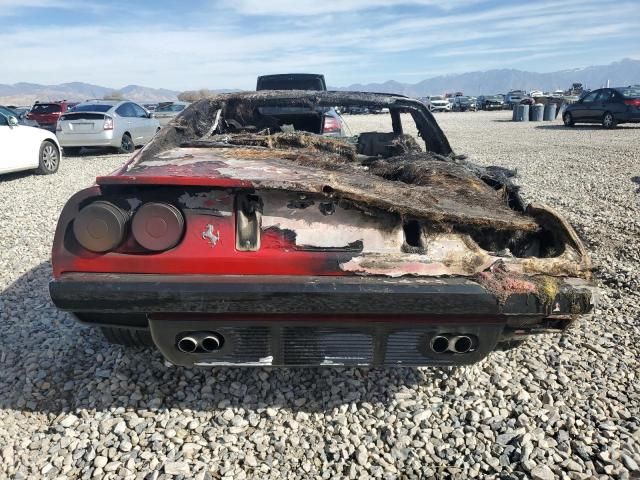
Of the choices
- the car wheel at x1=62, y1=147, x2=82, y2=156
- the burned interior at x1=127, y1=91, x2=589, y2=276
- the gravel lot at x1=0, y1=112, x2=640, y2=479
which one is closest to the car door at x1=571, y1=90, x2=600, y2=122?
the gravel lot at x1=0, y1=112, x2=640, y2=479

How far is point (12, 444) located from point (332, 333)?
5.02 ft

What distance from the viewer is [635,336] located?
118 inches

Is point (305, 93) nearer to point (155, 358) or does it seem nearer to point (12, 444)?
point (155, 358)

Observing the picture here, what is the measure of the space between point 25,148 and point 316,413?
8.60 m

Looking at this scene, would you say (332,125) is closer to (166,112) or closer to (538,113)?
(166,112)

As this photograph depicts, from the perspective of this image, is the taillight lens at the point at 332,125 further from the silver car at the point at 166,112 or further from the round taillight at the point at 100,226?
the silver car at the point at 166,112

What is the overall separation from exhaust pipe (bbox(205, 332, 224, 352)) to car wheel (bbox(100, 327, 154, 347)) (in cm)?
44

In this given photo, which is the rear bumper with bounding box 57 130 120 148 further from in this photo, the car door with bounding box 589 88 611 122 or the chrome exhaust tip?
the car door with bounding box 589 88 611 122

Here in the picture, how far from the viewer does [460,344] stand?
2.00 metres

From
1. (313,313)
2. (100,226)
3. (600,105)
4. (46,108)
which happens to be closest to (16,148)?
(100,226)

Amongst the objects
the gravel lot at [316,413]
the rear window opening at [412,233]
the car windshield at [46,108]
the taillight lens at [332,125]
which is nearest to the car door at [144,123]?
the car windshield at [46,108]

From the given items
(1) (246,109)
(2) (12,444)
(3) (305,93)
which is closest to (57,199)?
(1) (246,109)

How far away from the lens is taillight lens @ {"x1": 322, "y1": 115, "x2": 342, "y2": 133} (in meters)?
6.11

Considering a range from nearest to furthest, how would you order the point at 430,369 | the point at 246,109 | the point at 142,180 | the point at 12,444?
the point at 142,180 → the point at 12,444 → the point at 430,369 → the point at 246,109
